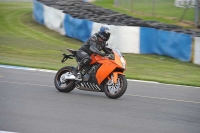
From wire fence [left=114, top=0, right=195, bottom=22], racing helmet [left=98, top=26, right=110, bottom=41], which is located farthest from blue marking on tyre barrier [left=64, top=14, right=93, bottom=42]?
racing helmet [left=98, top=26, right=110, bottom=41]

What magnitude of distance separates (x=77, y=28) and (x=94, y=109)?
13556 mm

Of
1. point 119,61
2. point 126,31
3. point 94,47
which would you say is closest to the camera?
point 119,61

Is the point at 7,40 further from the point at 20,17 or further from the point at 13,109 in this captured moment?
the point at 13,109

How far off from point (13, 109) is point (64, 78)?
2.67m

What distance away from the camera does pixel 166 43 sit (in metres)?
19.5

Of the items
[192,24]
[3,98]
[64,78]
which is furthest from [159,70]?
[192,24]

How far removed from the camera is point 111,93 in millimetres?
11211

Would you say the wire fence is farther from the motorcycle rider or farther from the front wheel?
the front wheel

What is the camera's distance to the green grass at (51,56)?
16.4 m

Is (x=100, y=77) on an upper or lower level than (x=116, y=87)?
upper

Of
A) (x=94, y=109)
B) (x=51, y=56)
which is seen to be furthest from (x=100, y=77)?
(x=51, y=56)

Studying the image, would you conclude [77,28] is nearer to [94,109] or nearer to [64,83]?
[64,83]

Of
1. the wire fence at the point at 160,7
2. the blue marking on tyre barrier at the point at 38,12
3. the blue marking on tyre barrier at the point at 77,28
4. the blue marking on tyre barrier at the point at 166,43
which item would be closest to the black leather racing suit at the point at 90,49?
the blue marking on tyre barrier at the point at 166,43

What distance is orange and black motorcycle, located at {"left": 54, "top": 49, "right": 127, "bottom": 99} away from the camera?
36.1 ft
